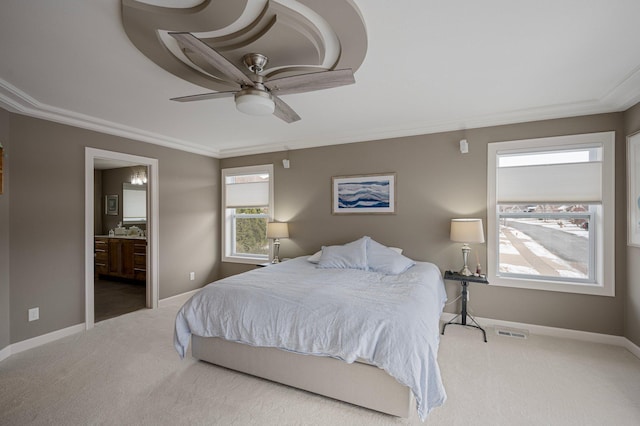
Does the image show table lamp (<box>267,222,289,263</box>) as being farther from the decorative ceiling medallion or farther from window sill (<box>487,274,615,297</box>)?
window sill (<box>487,274,615,297</box>)

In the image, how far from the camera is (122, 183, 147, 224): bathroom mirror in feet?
21.2

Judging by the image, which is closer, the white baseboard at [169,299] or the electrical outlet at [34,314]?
the electrical outlet at [34,314]

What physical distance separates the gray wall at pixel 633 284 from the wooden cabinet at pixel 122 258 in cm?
683

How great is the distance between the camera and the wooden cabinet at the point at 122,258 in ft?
18.0

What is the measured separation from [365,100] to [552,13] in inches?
62.0

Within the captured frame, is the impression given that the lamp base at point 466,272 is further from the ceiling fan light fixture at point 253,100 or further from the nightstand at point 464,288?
the ceiling fan light fixture at point 253,100

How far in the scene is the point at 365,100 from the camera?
2.98 metres

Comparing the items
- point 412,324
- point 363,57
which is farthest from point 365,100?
point 412,324

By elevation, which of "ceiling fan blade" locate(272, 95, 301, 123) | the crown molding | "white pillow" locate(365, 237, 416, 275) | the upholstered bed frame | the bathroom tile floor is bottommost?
the bathroom tile floor

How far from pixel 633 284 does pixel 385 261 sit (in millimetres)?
2397

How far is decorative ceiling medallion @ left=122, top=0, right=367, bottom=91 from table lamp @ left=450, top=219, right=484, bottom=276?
2.13m

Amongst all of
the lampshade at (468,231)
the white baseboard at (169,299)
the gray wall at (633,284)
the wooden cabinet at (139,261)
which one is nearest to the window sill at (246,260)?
the white baseboard at (169,299)

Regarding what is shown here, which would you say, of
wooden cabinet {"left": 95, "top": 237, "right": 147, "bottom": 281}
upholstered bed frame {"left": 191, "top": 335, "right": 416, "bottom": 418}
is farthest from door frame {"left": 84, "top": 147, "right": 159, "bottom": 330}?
upholstered bed frame {"left": 191, "top": 335, "right": 416, "bottom": 418}

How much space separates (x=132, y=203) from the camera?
21.5ft
